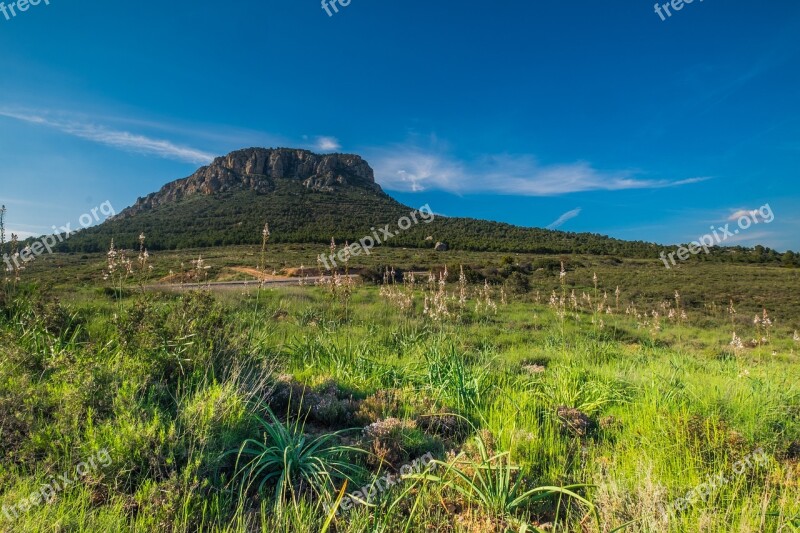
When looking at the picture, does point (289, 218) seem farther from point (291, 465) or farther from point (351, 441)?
point (291, 465)

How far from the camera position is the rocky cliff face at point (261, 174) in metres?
117

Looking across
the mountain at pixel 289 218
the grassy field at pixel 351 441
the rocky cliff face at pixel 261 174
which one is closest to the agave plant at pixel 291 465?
the grassy field at pixel 351 441

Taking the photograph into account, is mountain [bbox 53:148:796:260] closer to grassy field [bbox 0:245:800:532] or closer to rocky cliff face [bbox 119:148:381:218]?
rocky cliff face [bbox 119:148:381:218]

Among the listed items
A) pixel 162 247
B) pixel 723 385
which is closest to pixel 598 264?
pixel 723 385

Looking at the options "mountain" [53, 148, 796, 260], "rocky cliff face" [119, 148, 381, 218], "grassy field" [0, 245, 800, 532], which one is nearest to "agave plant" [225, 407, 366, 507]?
"grassy field" [0, 245, 800, 532]

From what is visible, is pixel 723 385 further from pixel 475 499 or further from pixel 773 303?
pixel 773 303

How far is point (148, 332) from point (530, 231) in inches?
3461

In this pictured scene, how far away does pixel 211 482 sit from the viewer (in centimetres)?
282

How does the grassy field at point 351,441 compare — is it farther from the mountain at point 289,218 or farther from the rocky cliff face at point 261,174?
the rocky cliff face at point 261,174

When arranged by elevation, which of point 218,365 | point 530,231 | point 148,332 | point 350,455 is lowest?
point 350,455

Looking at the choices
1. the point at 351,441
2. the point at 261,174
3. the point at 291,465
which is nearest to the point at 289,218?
the point at 261,174

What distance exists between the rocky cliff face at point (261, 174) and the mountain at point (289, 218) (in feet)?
1.09

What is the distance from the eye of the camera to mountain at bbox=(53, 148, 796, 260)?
6625 centimetres

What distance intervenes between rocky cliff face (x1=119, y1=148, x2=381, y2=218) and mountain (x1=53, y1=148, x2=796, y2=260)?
1.09 ft
